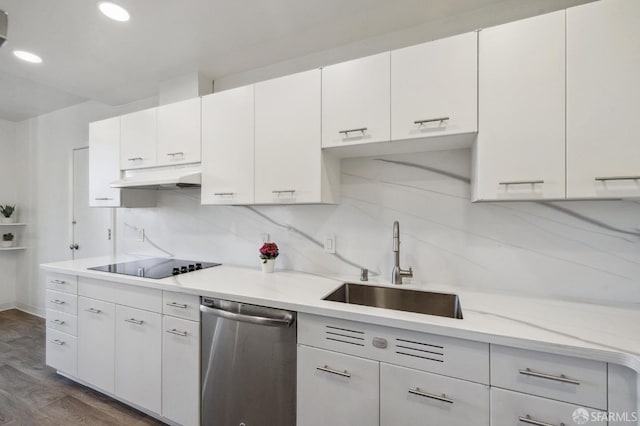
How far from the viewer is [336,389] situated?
1285 millimetres

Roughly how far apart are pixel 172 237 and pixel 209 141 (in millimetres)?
1168

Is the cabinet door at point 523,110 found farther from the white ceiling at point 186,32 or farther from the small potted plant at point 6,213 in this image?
the small potted plant at point 6,213

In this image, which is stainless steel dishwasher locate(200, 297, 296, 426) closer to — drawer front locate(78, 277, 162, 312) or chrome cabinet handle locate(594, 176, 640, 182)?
drawer front locate(78, 277, 162, 312)

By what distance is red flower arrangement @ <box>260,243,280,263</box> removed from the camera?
203 cm

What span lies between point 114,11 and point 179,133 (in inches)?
31.0

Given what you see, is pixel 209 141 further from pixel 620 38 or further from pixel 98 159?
pixel 620 38

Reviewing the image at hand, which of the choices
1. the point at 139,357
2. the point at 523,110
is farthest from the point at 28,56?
the point at 523,110

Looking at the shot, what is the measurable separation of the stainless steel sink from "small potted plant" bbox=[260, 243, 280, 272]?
59 centimetres

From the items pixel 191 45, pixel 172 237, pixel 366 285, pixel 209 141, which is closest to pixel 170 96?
pixel 191 45

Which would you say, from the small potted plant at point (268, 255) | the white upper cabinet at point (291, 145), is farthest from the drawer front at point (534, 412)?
the small potted plant at point (268, 255)

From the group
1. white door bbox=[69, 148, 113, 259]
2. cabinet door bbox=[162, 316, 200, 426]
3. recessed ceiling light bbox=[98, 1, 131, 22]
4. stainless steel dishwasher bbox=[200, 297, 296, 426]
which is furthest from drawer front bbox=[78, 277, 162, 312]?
recessed ceiling light bbox=[98, 1, 131, 22]

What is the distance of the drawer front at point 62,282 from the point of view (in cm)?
215

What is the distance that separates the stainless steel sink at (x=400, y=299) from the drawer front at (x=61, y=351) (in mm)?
2163

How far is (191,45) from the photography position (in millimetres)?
2002
